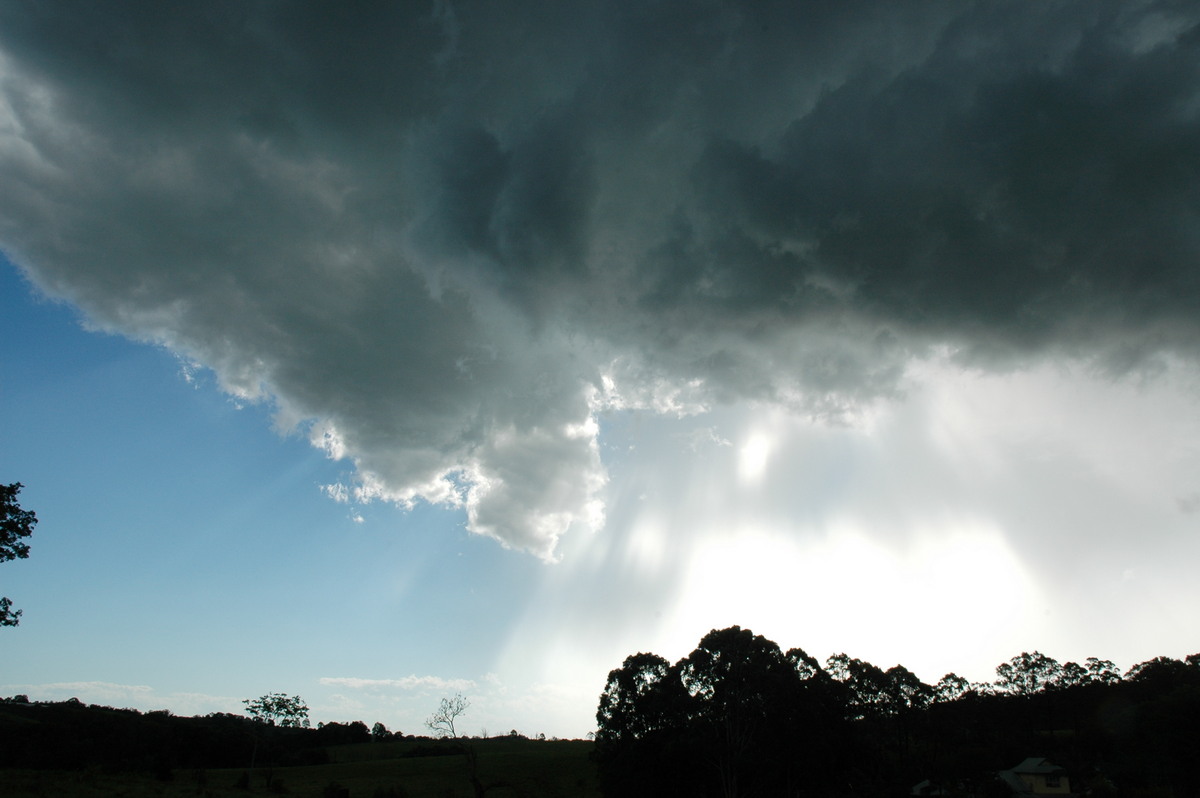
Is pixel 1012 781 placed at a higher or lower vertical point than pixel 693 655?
lower

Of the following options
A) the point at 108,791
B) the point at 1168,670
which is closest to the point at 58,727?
the point at 108,791

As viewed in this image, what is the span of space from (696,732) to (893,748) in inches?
2001

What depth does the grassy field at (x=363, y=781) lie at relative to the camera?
4434cm

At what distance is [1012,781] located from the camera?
75.9 m

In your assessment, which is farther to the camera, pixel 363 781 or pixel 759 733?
pixel 363 781

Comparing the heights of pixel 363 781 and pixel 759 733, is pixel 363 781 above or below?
below

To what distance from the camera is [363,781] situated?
211 feet

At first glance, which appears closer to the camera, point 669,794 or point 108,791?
point 108,791

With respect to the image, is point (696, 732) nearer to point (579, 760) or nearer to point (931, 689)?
point (579, 760)

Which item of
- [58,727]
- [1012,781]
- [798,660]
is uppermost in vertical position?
[798,660]

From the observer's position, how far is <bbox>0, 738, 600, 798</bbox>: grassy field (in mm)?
44344

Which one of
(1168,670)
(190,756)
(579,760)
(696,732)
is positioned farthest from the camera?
(1168,670)

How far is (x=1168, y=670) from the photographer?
295ft

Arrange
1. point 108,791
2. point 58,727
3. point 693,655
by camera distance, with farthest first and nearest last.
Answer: point 58,727
point 693,655
point 108,791
